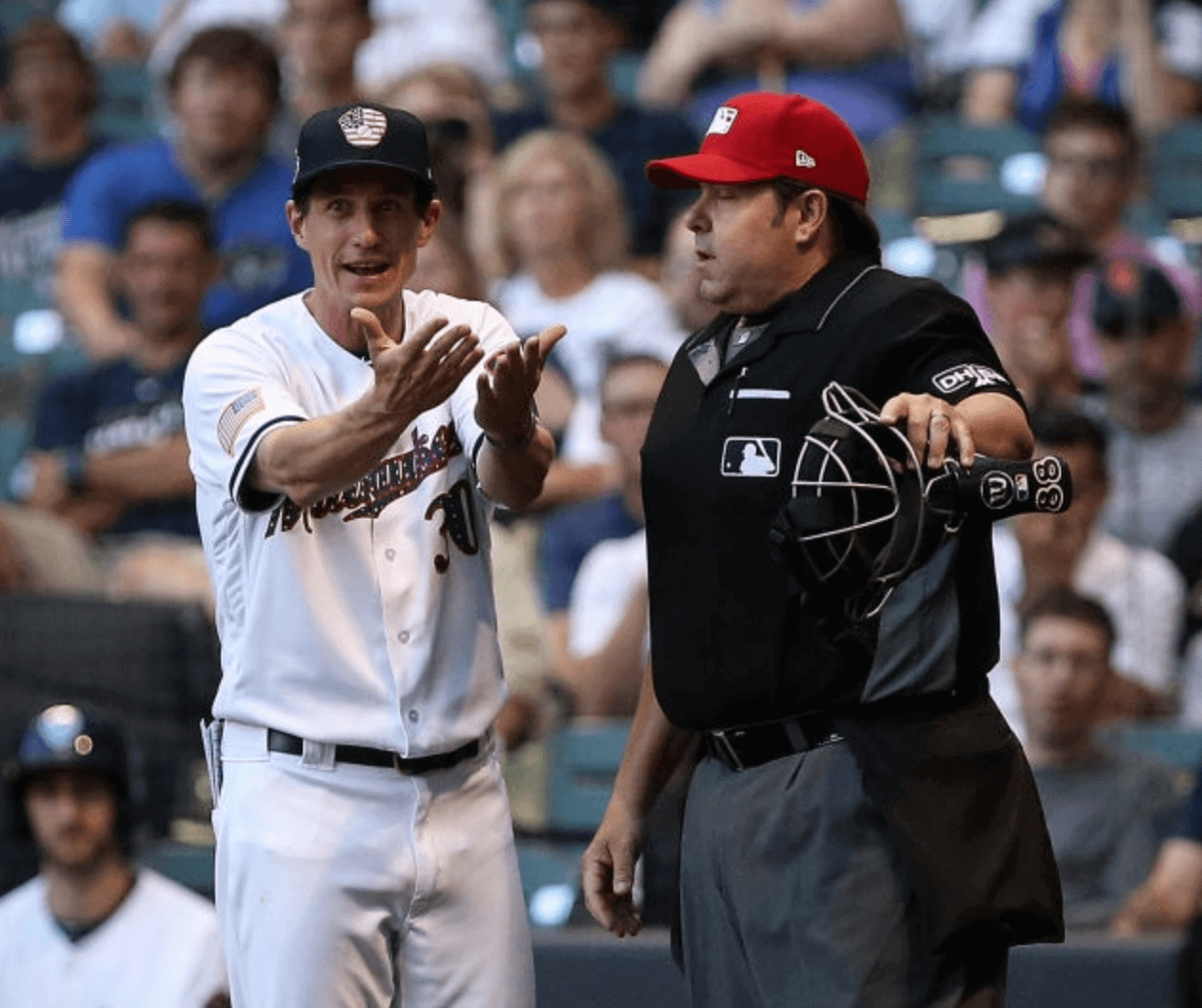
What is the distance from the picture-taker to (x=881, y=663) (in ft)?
11.3

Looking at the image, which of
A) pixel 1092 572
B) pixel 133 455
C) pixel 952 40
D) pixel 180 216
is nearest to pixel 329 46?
pixel 180 216

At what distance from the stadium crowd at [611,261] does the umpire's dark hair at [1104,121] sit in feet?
0.03

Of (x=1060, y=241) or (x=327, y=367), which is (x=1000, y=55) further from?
(x=327, y=367)

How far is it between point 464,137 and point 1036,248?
2.17 metres

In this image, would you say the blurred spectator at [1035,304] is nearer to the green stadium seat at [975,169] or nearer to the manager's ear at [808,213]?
the green stadium seat at [975,169]

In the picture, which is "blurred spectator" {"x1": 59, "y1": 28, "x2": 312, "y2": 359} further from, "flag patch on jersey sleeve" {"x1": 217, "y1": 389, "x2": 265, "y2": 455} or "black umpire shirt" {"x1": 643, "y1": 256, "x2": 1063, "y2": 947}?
"black umpire shirt" {"x1": 643, "y1": 256, "x2": 1063, "y2": 947}

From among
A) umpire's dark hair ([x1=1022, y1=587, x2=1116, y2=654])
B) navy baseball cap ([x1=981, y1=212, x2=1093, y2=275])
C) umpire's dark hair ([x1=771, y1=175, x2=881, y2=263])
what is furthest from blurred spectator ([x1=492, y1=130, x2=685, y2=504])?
umpire's dark hair ([x1=771, y1=175, x2=881, y2=263])

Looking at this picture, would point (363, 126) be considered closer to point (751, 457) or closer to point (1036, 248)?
point (751, 457)

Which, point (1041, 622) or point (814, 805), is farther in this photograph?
point (1041, 622)

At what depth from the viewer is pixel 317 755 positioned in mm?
3639

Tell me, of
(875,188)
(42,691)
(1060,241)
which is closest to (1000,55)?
(875,188)

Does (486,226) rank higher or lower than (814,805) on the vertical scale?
higher

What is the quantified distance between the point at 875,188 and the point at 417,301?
4263mm

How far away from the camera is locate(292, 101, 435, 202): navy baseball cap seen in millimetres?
3578
